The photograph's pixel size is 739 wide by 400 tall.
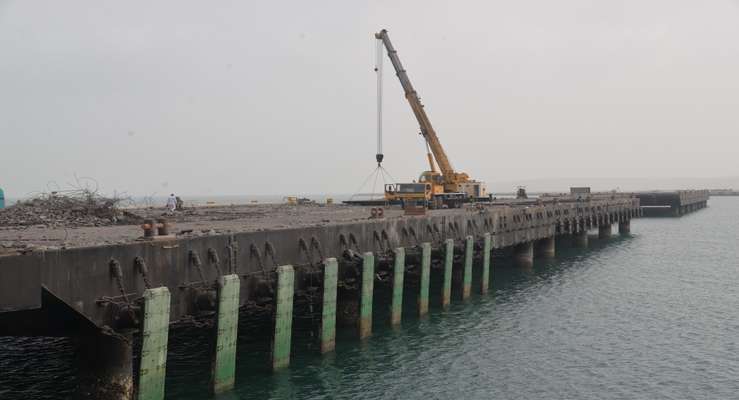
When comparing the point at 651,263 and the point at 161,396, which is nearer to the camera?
the point at 161,396

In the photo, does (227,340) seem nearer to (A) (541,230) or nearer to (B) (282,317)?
(B) (282,317)

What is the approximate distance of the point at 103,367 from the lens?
45.3ft

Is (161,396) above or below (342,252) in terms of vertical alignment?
below

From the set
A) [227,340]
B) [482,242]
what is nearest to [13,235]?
[227,340]

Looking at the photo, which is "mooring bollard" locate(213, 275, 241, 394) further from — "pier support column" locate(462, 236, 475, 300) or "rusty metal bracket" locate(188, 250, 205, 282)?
"pier support column" locate(462, 236, 475, 300)

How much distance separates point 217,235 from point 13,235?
6512 millimetres

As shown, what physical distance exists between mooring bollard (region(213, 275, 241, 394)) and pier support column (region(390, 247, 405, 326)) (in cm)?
933

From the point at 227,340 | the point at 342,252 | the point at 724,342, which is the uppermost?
the point at 342,252

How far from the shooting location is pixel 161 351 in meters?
13.7

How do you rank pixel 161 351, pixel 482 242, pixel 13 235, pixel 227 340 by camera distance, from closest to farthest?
pixel 161 351 < pixel 227 340 < pixel 13 235 < pixel 482 242

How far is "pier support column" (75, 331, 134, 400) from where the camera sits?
13.7m

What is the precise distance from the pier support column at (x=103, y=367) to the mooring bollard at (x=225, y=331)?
217cm

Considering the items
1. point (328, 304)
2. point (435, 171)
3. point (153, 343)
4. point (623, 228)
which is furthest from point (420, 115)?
point (153, 343)

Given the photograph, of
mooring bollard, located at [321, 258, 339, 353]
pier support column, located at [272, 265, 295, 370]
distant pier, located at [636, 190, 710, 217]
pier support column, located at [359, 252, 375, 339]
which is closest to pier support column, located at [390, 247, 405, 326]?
pier support column, located at [359, 252, 375, 339]
